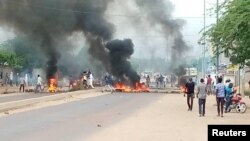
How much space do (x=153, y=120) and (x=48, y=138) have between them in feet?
19.0

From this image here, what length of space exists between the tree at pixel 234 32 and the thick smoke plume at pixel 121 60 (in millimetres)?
24947

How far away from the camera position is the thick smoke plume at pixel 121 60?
49.5 m

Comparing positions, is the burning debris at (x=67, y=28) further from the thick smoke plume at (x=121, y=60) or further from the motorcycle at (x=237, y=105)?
the motorcycle at (x=237, y=105)

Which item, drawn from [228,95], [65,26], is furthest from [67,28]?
[228,95]

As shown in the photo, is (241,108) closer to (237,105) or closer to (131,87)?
(237,105)

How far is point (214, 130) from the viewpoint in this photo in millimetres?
5156

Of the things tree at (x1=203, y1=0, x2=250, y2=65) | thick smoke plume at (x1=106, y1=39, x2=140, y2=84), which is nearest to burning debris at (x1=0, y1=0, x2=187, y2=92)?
thick smoke plume at (x1=106, y1=39, x2=140, y2=84)

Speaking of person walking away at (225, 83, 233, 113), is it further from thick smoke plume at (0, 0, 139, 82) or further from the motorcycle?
thick smoke plume at (0, 0, 139, 82)

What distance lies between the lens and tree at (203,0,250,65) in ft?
61.9

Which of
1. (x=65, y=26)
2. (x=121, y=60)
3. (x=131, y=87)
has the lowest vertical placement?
(x=131, y=87)

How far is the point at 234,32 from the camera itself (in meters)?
19.7

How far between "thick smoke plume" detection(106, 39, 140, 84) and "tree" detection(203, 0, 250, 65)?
24947 mm

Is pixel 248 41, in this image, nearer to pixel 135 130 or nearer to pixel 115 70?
pixel 135 130

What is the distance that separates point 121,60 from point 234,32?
1218 inches
